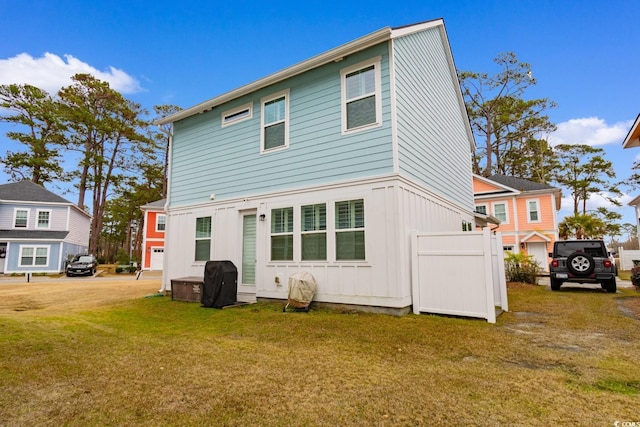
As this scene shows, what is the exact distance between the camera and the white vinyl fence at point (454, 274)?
18.9 ft

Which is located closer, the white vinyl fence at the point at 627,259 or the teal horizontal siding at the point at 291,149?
the teal horizontal siding at the point at 291,149

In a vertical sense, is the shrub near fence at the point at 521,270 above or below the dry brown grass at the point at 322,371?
above

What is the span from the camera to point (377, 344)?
4418mm

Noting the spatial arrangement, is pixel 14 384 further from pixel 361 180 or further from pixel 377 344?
pixel 361 180

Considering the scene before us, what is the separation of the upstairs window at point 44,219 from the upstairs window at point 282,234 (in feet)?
86.9

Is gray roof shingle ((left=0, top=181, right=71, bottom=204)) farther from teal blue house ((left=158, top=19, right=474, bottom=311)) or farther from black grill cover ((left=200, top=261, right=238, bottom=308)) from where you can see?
black grill cover ((left=200, top=261, right=238, bottom=308))

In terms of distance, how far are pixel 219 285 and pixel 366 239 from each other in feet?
12.0

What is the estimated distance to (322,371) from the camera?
3.41 meters

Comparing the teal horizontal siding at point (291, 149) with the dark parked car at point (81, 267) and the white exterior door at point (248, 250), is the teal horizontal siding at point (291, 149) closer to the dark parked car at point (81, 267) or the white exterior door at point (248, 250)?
the white exterior door at point (248, 250)

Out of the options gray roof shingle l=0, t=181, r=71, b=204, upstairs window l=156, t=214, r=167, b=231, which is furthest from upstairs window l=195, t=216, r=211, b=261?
gray roof shingle l=0, t=181, r=71, b=204

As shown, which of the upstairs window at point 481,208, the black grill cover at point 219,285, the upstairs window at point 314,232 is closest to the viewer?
the upstairs window at point 314,232

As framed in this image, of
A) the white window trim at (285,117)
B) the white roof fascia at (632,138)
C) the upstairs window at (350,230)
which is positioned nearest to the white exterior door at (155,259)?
the white window trim at (285,117)

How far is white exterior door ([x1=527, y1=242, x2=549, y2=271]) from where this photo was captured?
19.6m

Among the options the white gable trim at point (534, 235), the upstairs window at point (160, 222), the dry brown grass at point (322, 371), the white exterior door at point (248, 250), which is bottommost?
the dry brown grass at point (322, 371)
